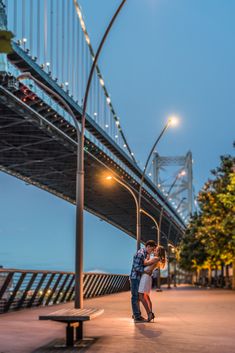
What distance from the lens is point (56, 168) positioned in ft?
173

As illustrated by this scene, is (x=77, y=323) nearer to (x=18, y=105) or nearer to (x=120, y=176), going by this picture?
(x=18, y=105)

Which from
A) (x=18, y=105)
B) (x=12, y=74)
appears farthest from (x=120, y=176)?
(x=12, y=74)

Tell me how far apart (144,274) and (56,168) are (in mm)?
40820

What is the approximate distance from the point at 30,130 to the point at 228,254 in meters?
13.3

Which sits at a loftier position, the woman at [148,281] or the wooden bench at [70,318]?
the woman at [148,281]

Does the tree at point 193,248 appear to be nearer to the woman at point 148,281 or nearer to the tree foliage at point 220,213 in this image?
the tree foliage at point 220,213

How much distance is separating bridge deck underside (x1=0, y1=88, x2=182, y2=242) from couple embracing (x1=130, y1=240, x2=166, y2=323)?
68.8 ft

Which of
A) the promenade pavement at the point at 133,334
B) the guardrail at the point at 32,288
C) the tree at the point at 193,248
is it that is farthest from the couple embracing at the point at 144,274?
the tree at the point at 193,248

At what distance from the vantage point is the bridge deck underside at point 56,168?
130ft

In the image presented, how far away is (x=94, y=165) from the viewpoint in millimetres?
46562

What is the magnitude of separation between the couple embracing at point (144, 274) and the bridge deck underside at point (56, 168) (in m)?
21.0

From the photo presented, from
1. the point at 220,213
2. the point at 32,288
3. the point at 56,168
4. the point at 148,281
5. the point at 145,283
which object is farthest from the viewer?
the point at 56,168

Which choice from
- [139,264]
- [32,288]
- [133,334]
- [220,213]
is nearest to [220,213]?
[220,213]

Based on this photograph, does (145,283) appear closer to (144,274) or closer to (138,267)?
(144,274)
